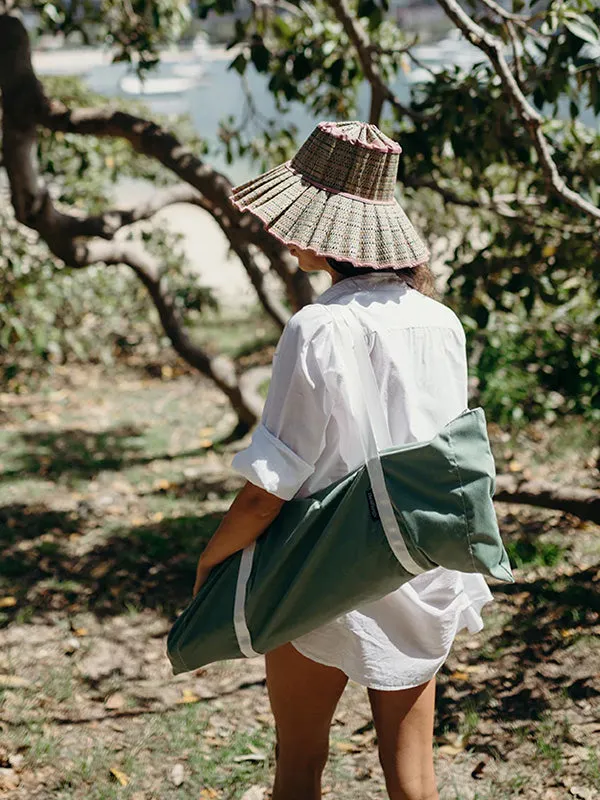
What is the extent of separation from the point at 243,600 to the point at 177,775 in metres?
1.33

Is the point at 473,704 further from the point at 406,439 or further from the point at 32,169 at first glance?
the point at 32,169

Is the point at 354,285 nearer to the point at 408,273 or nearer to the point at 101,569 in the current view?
the point at 408,273

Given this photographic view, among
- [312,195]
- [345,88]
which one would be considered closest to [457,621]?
[312,195]

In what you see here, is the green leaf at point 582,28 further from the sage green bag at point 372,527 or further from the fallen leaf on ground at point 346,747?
the fallen leaf on ground at point 346,747

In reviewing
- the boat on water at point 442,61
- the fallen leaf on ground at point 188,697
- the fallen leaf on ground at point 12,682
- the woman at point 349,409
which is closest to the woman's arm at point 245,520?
the woman at point 349,409

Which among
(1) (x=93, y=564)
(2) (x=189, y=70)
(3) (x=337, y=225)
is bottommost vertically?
(2) (x=189, y=70)

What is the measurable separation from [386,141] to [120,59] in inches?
139

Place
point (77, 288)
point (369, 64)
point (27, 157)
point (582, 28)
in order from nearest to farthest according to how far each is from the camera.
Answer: point (582, 28)
point (369, 64)
point (27, 157)
point (77, 288)

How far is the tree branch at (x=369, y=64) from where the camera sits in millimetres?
4113

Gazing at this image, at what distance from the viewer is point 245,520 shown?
1.81m

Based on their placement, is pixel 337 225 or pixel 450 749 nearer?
pixel 337 225

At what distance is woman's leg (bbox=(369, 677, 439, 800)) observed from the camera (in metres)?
1.94

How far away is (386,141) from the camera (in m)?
1.88

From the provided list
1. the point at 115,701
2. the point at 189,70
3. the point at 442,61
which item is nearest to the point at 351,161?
the point at 115,701
